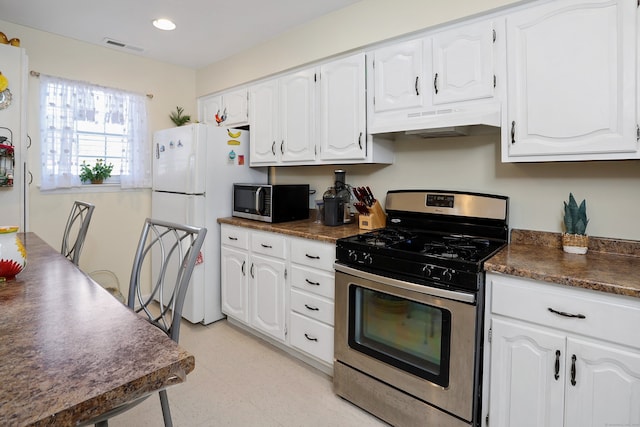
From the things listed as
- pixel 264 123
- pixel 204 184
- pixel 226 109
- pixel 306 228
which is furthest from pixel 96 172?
pixel 306 228

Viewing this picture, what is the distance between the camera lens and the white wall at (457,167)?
5.82ft

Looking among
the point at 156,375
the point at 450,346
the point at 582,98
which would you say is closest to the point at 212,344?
the point at 450,346

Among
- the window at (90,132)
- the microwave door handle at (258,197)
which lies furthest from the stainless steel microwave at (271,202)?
the window at (90,132)

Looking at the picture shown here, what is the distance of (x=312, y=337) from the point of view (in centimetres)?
228

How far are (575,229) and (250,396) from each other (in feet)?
6.49

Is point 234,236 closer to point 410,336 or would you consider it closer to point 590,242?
point 410,336

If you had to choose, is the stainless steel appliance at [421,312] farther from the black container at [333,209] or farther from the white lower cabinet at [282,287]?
the black container at [333,209]

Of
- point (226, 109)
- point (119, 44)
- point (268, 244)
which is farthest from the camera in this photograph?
point (226, 109)

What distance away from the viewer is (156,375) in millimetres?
670

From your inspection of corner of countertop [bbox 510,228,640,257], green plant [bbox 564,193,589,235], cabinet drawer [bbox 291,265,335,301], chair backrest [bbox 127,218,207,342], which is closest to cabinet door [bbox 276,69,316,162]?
cabinet drawer [bbox 291,265,335,301]

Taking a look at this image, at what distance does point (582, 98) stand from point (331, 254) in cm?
146

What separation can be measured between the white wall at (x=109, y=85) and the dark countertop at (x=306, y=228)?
1125 mm

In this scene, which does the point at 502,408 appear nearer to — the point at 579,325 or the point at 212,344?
the point at 579,325

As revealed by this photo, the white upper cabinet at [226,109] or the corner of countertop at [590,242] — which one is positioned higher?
the white upper cabinet at [226,109]
